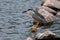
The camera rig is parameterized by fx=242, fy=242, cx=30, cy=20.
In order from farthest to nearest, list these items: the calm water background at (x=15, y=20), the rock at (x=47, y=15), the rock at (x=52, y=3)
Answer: the rock at (x=52, y=3)
the rock at (x=47, y=15)
the calm water background at (x=15, y=20)

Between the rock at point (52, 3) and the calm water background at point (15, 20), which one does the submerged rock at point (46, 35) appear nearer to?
the calm water background at point (15, 20)

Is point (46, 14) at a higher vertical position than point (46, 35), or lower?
higher

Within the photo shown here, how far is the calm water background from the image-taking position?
3.92 metres

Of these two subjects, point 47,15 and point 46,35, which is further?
point 47,15

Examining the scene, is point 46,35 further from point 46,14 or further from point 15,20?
point 15,20

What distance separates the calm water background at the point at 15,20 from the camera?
392 centimetres

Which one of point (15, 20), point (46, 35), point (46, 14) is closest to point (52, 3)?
point (46, 14)

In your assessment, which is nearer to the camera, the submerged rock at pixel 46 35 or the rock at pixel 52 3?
the submerged rock at pixel 46 35

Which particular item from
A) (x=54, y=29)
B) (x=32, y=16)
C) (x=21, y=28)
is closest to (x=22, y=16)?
(x=32, y=16)

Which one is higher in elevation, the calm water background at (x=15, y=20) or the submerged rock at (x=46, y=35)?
the calm water background at (x=15, y=20)

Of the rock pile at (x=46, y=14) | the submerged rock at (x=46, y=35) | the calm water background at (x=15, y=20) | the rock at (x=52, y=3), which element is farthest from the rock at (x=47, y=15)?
the submerged rock at (x=46, y=35)

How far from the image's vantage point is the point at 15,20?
4.53 meters

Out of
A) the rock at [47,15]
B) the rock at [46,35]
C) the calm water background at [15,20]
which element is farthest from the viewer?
the rock at [47,15]

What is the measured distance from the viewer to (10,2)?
581 centimetres
